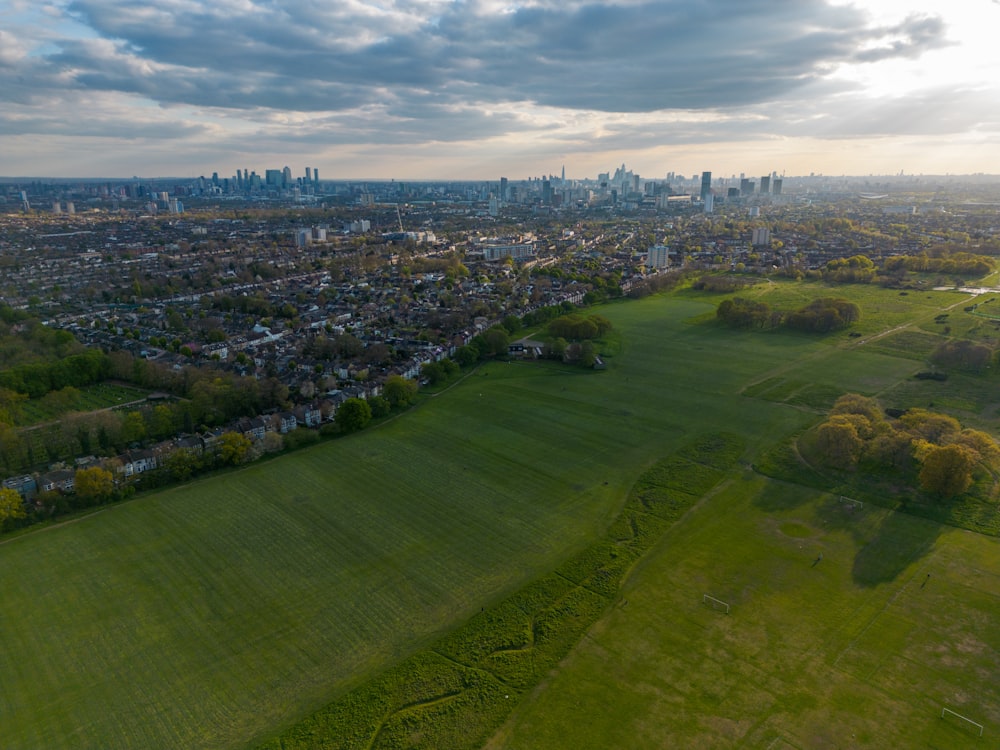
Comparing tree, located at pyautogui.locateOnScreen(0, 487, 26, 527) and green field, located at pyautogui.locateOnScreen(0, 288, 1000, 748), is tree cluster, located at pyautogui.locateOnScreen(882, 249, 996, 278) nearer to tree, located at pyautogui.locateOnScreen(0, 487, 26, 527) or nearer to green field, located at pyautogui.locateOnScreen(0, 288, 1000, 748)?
green field, located at pyautogui.locateOnScreen(0, 288, 1000, 748)

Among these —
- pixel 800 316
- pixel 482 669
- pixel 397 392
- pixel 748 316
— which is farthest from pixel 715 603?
pixel 800 316

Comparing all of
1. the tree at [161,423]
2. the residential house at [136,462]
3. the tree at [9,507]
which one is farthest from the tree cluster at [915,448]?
the tree at [9,507]

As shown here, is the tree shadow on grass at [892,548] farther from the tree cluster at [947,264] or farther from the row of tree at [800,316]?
the tree cluster at [947,264]

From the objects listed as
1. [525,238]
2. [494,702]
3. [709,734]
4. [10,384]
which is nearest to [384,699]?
[494,702]

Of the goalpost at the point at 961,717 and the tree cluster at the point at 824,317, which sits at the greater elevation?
the tree cluster at the point at 824,317

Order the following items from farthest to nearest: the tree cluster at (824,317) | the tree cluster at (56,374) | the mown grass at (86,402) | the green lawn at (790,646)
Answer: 1. the tree cluster at (824,317)
2. the tree cluster at (56,374)
3. the mown grass at (86,402)
4. the green lawn at (790,646)
